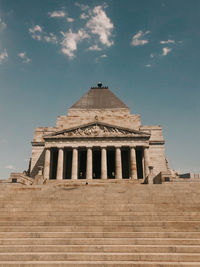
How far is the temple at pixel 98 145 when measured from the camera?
117 feet

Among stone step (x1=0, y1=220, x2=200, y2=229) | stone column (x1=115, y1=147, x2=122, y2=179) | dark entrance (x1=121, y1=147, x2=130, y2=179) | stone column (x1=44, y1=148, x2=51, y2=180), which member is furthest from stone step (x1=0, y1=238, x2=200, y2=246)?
dark entrance (x1=121, y1=147, x2=130, y2=179)

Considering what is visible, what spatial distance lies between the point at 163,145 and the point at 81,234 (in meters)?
35.1

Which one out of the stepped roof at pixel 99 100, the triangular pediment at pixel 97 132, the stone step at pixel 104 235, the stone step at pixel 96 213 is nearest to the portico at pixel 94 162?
the triangular pediment at pixel 97 132

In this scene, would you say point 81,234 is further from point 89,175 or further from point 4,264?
point 89,175

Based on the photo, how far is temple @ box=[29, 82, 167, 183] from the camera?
1404 inches

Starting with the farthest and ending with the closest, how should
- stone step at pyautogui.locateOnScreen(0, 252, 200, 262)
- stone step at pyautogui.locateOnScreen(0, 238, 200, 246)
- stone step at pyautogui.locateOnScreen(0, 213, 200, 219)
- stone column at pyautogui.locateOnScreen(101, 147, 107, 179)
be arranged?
stone column at pyautogui.locateOnScreen(101, 147, 107, 179) → stone step at pyautogui.locateOnScreen(0, 213, 200, 219) → stone step at pyautogui.locateOnScreen(0, 238, 200, 246) → stone step at pyautogui.locateOnScreen(0, 252, 200, 262)

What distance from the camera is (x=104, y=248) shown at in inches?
334

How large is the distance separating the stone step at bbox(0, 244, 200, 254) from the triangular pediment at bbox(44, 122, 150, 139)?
92.6ft

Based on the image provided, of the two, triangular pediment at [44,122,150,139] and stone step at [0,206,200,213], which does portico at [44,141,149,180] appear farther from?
stone step at [0,206,200,213]

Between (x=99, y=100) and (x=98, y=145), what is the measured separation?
1714 centimetres

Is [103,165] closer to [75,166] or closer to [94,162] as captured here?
[75,166]

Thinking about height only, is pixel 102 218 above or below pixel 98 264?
above

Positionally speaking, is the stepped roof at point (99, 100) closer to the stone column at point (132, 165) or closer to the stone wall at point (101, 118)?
the stone wall at point (101, 118)

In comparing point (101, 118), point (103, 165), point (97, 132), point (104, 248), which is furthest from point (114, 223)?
point (101, 118)
